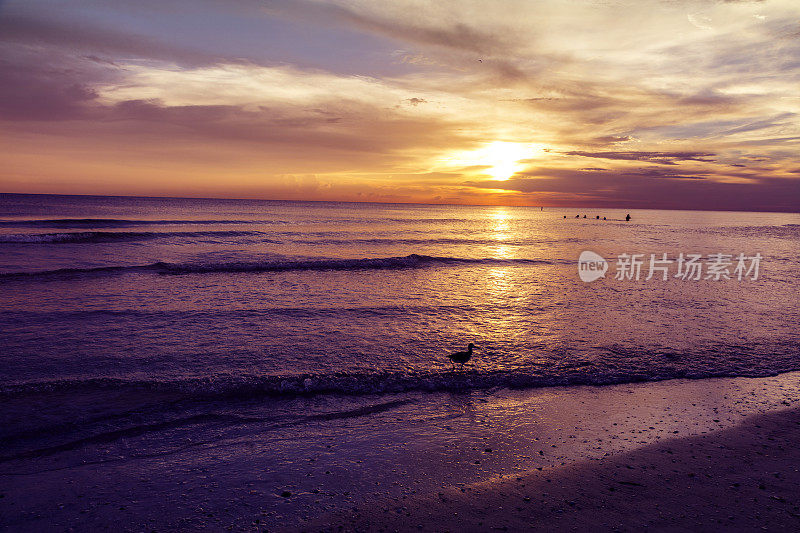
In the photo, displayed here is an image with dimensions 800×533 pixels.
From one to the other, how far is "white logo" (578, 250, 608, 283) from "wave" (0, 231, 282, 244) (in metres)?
27.3

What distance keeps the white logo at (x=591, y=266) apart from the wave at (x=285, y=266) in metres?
2.87

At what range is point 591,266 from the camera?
1110 inches

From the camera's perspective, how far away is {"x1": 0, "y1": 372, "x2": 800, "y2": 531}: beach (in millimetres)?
4773

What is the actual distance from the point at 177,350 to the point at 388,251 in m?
25.5

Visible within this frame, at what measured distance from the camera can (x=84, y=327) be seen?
12461mm

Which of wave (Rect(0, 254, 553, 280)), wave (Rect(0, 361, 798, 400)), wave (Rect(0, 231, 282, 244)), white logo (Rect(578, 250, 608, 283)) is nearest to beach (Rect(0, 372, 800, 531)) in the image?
wave (Rect(0, 361, 798, 400))

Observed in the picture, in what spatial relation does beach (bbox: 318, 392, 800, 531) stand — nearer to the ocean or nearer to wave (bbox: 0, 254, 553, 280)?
the ocean

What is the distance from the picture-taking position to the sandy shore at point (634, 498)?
4.69 meters

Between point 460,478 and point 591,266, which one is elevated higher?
point 591,266

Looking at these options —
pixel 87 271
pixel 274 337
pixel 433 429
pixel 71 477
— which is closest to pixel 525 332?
pixel 433 429

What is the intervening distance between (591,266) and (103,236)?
140ft

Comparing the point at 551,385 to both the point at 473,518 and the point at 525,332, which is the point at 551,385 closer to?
the point at 525,332

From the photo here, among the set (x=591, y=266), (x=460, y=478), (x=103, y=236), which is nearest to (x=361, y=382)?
(x=460, y=478)

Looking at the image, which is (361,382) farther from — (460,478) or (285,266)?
(285,266)
